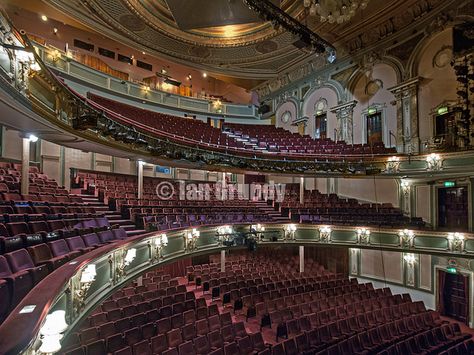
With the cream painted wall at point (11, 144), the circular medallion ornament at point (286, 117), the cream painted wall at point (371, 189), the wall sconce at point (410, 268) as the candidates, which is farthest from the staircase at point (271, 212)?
the cream painted wall at point (11, 144)

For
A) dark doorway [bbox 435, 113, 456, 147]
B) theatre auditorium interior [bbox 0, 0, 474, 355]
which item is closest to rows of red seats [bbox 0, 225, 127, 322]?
theatre auditorium interior [bbox 0, 0, 474, 355]

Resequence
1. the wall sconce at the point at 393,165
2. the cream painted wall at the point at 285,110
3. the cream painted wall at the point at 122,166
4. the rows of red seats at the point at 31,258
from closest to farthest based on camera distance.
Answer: the rows of red seats at the point at 31,258
the wall sconce at the point at 393,165
the cream painted wall at the point at 122,166
the cream painted wall at the point at 285,110

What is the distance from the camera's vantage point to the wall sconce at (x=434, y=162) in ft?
27.4

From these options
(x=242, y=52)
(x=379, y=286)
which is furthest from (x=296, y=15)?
(x=379, y=286)

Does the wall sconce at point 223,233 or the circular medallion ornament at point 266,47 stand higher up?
the circular medallion ornament at point 266,47

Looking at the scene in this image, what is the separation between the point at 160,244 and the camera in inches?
223

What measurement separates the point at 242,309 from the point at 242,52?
9967 mm

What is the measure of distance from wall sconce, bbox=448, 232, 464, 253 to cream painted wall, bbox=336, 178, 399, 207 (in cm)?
243

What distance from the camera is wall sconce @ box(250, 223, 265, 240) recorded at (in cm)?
902

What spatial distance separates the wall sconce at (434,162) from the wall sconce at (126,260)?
27.3 ft

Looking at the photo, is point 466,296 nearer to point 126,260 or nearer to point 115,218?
point 126,260

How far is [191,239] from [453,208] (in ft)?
26.4

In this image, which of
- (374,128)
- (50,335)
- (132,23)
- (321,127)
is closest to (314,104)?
(321,127)

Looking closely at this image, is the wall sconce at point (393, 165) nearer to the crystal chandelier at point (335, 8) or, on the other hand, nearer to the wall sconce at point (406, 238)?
the wall sconce at point (406, 238)
